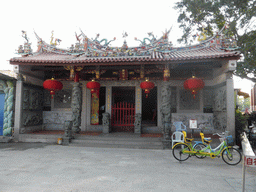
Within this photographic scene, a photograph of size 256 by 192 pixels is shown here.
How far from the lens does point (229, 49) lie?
22.2ft

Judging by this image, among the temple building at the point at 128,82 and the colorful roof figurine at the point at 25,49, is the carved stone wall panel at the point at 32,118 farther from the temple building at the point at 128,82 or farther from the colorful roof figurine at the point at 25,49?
the colorful roof figurine at the point at 25,49

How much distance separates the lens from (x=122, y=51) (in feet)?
27.1

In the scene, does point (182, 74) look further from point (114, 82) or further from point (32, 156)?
point (32, 156)

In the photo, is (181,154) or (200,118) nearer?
(181,154)

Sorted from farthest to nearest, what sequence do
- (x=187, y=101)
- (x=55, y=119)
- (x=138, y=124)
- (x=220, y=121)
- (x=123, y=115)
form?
(x=55, y=119), (x=123, y=115), (x=187, y=101), (x=138, y=124), (x=220, y=121)

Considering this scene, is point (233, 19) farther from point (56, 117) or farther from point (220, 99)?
point (56, 117)

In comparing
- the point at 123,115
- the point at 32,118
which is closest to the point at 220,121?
the point at 123,115

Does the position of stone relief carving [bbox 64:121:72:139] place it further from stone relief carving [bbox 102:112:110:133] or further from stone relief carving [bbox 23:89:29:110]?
stone relief carving [bbox 23:89:29:110]

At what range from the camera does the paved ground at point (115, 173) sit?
10.1 feet

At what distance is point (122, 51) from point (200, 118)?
505cm

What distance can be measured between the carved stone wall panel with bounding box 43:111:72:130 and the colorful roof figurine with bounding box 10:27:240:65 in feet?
9.62

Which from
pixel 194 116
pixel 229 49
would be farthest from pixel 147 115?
pixel 229 49

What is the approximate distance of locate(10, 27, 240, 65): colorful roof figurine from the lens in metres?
7.00

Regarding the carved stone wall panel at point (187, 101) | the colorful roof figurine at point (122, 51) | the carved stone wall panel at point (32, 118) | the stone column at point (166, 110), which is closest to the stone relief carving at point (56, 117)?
the carved stone wall panel at point (32, 118)
